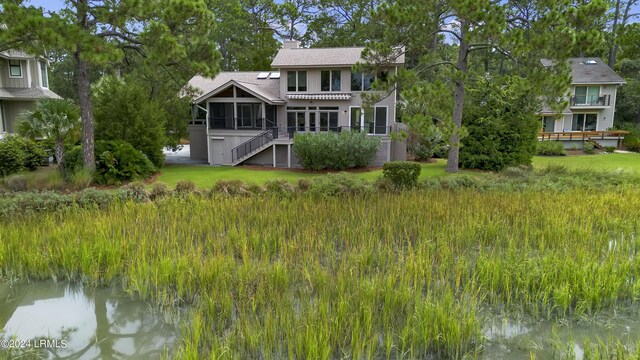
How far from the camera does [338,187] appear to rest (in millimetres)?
12703

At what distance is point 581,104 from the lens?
37312 mm

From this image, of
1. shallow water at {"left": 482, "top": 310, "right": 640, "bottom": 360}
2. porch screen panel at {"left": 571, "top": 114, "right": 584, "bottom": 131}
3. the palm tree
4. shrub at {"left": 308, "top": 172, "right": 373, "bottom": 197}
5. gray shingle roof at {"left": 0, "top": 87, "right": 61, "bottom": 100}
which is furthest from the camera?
porch screen panel at {"left": 571, "top": 114, "right": 584, "bottom": 131}

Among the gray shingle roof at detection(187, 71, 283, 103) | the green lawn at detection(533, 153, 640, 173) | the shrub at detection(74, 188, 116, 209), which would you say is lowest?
the shrub at detection(74, 188, 116, 209)

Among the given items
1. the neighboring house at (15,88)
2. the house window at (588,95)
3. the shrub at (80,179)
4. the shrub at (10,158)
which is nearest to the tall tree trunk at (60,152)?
the shrub at (80,179)

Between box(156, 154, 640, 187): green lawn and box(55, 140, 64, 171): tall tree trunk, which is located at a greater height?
box(55, 140, 64, 171): tall tree trunk

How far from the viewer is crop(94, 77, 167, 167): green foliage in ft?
66.4

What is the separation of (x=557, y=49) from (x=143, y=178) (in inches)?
662

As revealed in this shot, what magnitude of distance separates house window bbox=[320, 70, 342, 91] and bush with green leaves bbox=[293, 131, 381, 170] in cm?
497

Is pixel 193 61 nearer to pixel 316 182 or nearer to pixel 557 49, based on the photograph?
pixel 316 182

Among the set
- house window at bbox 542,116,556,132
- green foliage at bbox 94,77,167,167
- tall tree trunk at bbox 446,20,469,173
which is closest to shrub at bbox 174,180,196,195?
green foliage at bbox 94,77,167,167

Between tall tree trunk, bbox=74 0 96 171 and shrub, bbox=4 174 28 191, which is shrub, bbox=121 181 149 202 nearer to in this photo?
shrub, bbox=4 174 28 191

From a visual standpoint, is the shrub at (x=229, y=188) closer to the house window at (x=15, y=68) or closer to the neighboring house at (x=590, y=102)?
the house window at (x=15, y=68)

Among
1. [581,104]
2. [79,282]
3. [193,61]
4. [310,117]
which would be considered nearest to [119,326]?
[79,282]

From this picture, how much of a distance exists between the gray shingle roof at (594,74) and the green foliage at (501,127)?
18.3 meters
